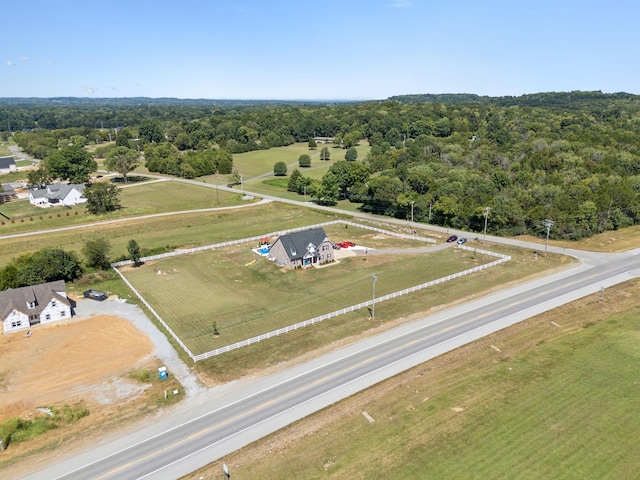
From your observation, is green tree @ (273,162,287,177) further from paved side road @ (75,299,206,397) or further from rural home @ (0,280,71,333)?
rural home @ (0,280,71,333)

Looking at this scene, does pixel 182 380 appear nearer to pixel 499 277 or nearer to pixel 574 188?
pixel 499 277

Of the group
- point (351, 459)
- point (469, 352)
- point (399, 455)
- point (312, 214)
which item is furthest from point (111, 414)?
point (312, 214)

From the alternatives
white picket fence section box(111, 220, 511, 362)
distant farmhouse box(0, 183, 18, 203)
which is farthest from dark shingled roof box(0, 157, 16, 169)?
white picket fence section box(111, 220, 511, 362)

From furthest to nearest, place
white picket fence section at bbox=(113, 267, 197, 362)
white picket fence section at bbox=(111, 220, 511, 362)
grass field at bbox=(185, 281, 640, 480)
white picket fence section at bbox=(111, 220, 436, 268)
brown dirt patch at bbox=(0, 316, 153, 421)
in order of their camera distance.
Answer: white picket fence section at bbox=(111, 220, 436, 268) < white picket fence section at bbox=(111, 220, 511, 362) < white picket fence section at bbox=(113, 267, 197, 362) < brown dirt patch at bbox=(0, 316, 153, 421) < grass field at bbox=(185, 281, 640, 480)

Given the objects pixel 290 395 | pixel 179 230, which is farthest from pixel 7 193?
pixel 290 395

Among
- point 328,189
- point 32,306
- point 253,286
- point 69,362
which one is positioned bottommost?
point 69,362

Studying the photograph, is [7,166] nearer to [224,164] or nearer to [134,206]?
[224,164]
